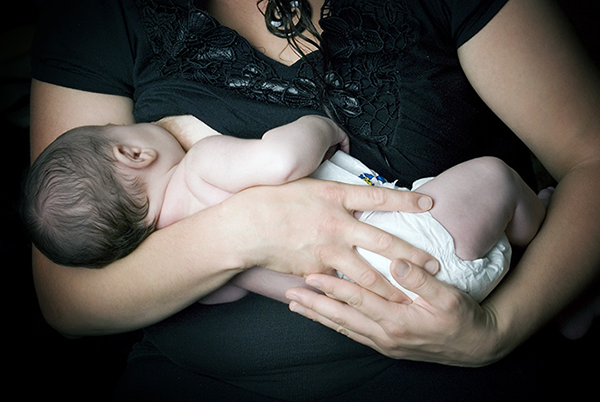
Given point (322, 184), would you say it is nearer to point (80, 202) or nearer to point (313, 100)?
point (313, 100)

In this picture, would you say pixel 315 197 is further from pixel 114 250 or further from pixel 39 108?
pixel 39 108

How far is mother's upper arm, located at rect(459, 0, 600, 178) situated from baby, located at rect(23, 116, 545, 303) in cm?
16

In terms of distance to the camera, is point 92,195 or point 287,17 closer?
point 92,195

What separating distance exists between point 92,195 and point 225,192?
0.29 meters

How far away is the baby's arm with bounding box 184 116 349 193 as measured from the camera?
926mm

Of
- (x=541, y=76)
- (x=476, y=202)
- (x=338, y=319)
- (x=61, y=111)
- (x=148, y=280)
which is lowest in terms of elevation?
(x=148, y=280)

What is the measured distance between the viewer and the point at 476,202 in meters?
0.94

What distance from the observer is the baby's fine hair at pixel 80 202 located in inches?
38.9

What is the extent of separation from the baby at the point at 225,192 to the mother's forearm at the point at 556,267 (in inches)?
1.8

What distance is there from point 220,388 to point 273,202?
0.53m

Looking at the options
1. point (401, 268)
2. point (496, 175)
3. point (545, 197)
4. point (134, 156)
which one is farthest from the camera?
point (545, 197)

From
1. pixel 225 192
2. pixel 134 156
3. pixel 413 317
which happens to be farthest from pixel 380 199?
pixel 134 156

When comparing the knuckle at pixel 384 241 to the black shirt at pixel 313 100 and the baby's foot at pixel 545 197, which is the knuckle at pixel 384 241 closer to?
the black shirt at pixel 313 100

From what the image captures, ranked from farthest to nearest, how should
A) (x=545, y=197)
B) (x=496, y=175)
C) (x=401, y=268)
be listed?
(x=545, y=197)
(x=496, y=175)
(x=401, y=268)
